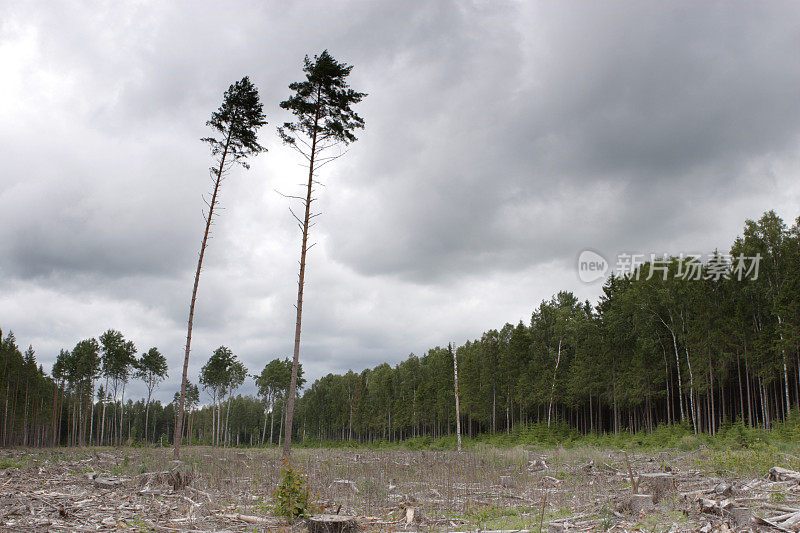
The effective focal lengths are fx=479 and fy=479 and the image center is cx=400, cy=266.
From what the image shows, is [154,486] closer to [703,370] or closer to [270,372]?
[703,370]

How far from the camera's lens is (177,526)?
915 cm

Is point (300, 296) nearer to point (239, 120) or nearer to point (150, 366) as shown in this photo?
point (239, 120)

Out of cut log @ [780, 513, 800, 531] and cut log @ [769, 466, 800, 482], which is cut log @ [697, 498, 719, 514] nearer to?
cut log @ [780, 513, 800, 531]

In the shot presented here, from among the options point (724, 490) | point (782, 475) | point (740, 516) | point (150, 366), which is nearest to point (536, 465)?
point (782, 475)

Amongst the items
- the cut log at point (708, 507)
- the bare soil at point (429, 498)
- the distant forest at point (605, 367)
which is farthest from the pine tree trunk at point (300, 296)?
the distant forest at point (605, 367)

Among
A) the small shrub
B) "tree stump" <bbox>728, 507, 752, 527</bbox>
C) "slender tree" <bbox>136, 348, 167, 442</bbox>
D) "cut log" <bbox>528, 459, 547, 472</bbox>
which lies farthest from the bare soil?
"slender tree" <bbox>136, 348, 167, 442</bbox>

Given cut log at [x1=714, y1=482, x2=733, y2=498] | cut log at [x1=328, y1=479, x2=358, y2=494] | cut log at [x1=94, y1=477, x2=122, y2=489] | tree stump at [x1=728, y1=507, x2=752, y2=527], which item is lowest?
cut log at [x1=328, y1=479, x2=358, y2=494]

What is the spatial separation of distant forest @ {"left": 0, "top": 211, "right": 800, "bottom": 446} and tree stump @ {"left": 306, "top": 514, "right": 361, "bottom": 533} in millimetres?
30796

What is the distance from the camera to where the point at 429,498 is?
12.7 meters

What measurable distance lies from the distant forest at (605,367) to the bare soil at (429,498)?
786 inches

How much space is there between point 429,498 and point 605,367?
115 ft

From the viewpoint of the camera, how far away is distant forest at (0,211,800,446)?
1288 inches

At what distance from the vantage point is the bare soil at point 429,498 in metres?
8.71

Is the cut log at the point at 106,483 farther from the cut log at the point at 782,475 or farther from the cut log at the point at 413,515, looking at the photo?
the cut log at the point at 782,475
